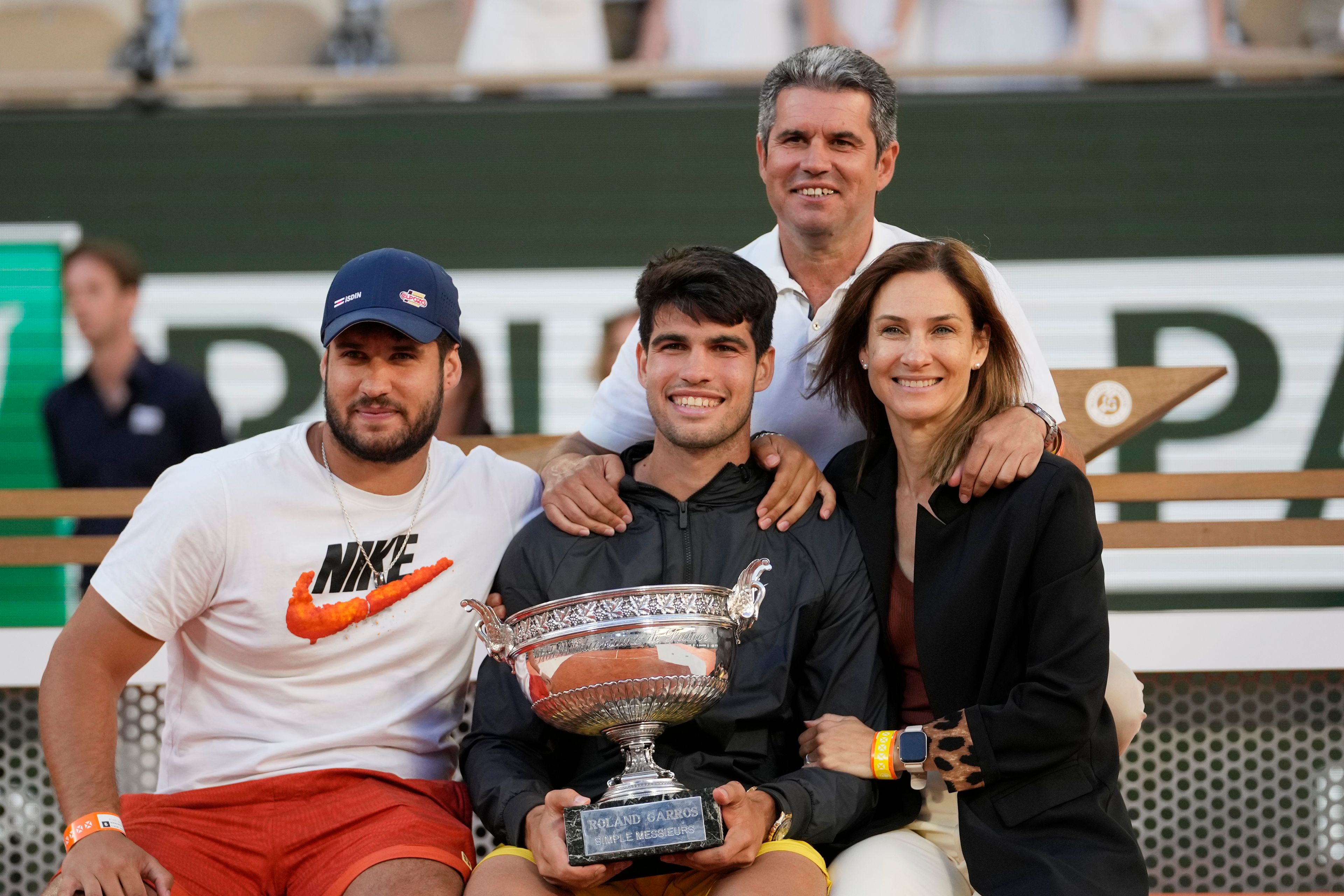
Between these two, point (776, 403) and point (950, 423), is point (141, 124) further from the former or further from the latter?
point (950, 423)

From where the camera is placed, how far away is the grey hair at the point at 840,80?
3381 mm

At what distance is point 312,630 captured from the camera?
2.82 m

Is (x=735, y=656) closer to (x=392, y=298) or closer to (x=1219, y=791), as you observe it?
(x=392, y=298)

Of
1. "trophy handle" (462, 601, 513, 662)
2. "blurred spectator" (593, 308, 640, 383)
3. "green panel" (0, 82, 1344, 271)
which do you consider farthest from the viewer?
"green panel" (0, 82, 1344, 271)

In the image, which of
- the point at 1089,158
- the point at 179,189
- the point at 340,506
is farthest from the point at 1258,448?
the point at 179,189

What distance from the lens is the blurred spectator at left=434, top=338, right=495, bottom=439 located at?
16.0 ft

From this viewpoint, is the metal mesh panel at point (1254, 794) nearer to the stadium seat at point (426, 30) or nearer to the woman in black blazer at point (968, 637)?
the woman in black blazer at point (968, 637)

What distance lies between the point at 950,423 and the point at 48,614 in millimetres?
4103

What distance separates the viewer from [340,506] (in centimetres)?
289

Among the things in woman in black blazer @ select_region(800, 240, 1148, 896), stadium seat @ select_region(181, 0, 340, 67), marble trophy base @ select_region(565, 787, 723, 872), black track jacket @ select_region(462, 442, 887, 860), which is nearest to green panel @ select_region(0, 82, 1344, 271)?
stadium seat @ select_region(181, 0, 340, 67)

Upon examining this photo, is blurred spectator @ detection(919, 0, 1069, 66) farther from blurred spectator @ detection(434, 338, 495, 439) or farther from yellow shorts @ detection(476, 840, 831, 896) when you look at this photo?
yellow shorts @ detection(476, 840, 831, 896)

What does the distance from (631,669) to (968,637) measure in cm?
69

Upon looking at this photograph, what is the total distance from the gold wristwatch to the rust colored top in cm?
45

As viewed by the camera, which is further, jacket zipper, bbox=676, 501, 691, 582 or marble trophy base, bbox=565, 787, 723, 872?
jacket zipper, bbox=676, 501, 691, 582
